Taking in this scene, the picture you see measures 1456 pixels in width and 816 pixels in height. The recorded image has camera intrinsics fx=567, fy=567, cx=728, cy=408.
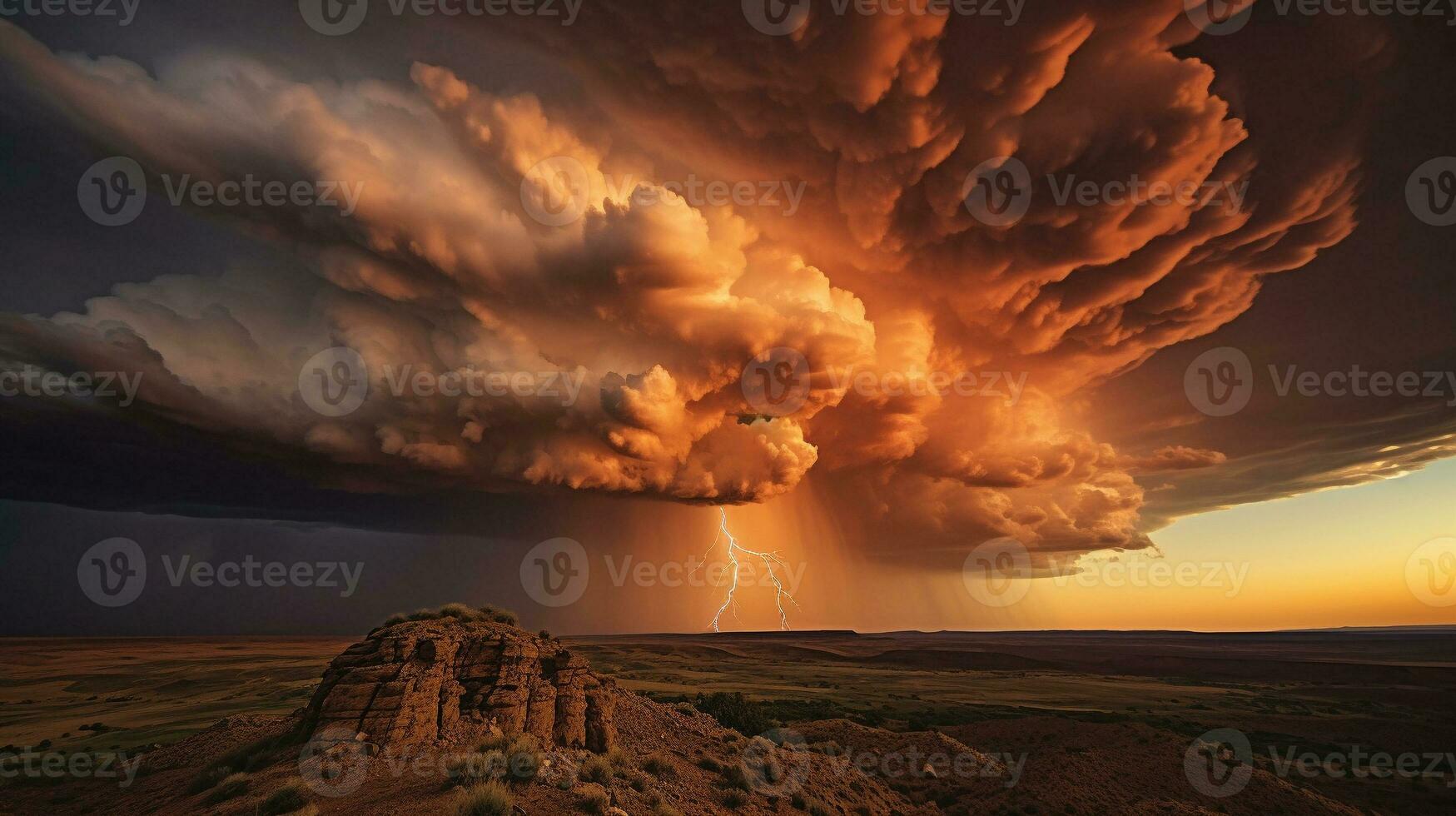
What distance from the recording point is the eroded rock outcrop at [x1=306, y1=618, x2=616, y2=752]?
2017cm

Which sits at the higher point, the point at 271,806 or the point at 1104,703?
the point at 271,806

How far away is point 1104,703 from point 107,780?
10750 cm

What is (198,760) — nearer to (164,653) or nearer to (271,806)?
(271,806)

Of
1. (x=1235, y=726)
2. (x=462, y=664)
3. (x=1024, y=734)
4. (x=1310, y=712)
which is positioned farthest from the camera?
(x=1310, y=712)

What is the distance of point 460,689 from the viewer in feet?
74.6

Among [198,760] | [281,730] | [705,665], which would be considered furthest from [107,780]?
[705,665]

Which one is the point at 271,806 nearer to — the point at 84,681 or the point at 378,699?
the point at 378,699

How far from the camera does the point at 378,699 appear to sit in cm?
2033

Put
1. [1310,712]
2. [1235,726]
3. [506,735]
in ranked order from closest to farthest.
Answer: [506,735]
[1235,726]
[1310,712]

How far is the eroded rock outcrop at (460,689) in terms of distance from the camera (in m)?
20.2

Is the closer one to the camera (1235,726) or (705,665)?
(1235,726)

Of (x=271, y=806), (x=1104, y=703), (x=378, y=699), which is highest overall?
(x=378, y=699)

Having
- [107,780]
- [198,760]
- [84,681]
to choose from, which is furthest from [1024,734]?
[84,681]

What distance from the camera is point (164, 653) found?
5423 inches
